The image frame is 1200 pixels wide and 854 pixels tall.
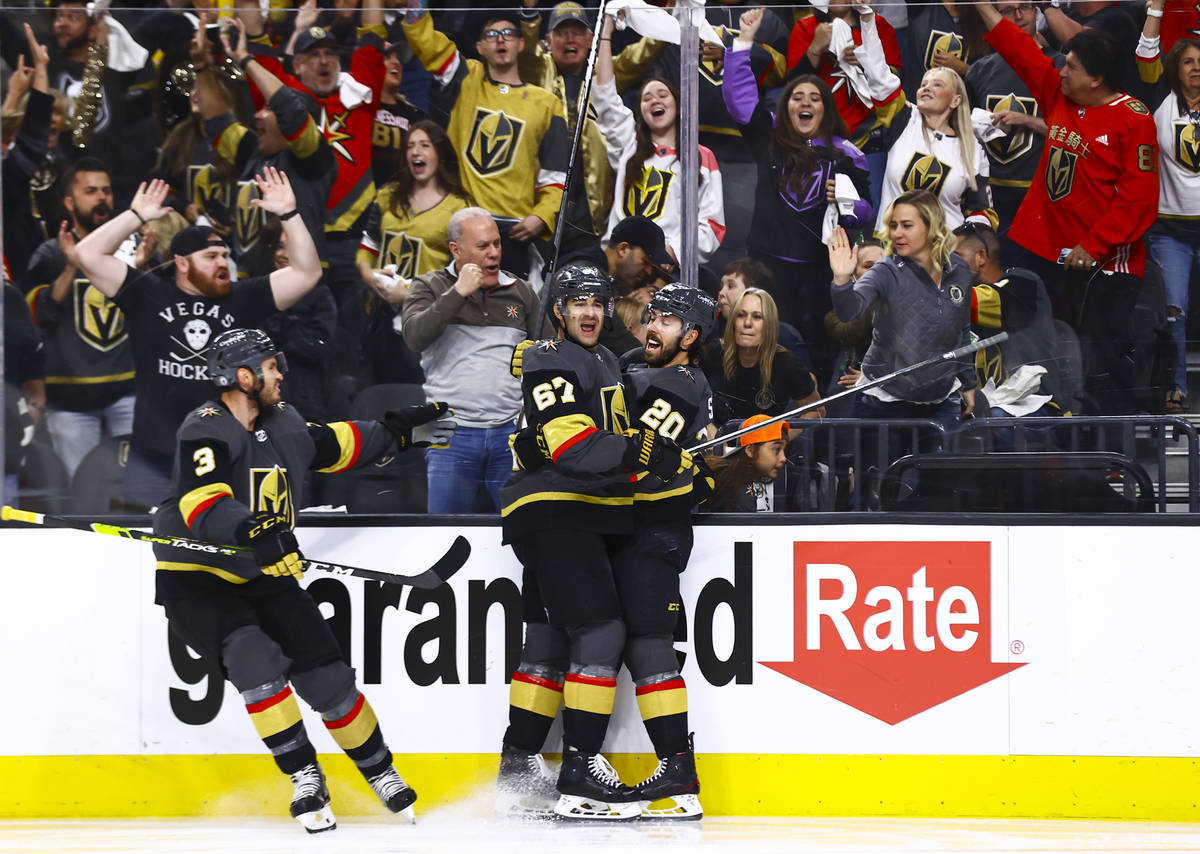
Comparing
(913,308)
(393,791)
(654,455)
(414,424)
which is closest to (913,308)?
(913,308)

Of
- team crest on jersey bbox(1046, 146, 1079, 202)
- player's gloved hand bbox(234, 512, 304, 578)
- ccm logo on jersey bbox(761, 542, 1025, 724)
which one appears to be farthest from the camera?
team crest on jersey bbox(1046, 146, 1079, 202)

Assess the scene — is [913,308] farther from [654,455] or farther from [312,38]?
[312,38]

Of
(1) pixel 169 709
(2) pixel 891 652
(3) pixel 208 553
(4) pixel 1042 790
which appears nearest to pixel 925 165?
(2) pixel 891 652

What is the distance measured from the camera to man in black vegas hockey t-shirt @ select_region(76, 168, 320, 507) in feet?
13.1

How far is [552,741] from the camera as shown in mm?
3668

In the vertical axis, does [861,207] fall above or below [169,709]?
above

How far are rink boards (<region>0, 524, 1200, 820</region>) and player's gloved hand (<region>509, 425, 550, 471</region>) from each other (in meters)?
0.32

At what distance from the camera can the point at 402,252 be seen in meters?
3.99

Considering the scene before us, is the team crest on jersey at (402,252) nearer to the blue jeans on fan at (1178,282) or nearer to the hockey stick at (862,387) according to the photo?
the hockey stick at (862,387)

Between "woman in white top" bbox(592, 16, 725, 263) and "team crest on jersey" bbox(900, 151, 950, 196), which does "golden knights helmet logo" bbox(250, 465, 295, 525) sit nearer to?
"woman in white top" bbox(592, 16, 725, 263)

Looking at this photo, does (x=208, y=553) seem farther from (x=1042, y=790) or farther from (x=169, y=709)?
(x=1042, y=790)

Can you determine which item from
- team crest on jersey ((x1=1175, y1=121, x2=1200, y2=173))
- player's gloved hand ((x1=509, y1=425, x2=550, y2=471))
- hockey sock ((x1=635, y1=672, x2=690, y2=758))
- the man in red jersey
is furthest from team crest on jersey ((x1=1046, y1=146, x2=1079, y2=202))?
hockey sock ((x1=635, y1=672, x2=690, y2=758))

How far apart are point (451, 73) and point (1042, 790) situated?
9.00ft

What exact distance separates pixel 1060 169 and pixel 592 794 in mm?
2305
